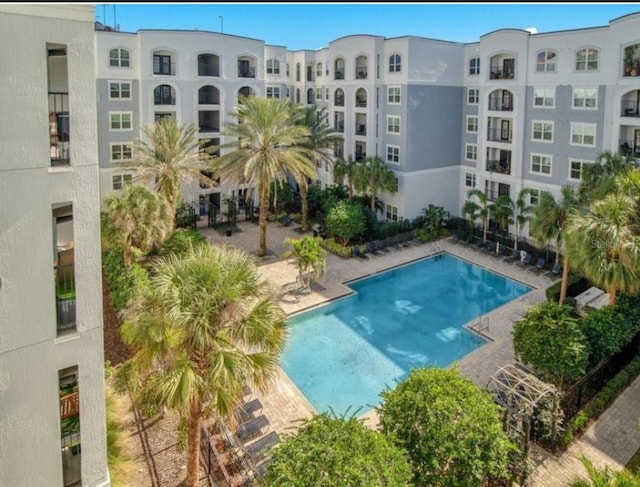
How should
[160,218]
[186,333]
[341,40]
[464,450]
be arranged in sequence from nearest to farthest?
[186,333]
[464,450]
[160,218]
[341,40]

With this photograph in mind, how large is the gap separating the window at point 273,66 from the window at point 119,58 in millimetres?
11426

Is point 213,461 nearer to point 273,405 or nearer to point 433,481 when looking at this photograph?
point 273,405

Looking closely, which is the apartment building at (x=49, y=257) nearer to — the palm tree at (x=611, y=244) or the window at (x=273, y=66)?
the palm tree at (x=611, y=244)

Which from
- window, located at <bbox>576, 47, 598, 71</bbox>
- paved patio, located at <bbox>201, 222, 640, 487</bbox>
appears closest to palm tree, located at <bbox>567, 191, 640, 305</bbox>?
paved patio, located at <bbox>201, 222, 640, 487</bbox>

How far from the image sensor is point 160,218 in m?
22.6

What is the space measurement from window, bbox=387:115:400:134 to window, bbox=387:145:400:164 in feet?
3.30

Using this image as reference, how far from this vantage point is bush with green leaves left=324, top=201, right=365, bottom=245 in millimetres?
31234

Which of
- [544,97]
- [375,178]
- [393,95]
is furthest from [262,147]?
[544,97]

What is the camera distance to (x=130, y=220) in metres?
21.3

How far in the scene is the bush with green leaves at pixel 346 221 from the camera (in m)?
31.2

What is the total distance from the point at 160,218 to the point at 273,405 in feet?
33.2

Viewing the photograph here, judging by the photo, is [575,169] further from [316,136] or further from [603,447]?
[603,447]

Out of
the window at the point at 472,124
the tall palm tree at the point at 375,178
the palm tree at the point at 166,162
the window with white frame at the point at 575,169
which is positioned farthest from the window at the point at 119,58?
the window with white frame at the point at 575,169

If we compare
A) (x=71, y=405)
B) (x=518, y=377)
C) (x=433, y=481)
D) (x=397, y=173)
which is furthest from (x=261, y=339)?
(x=397, y=173)
